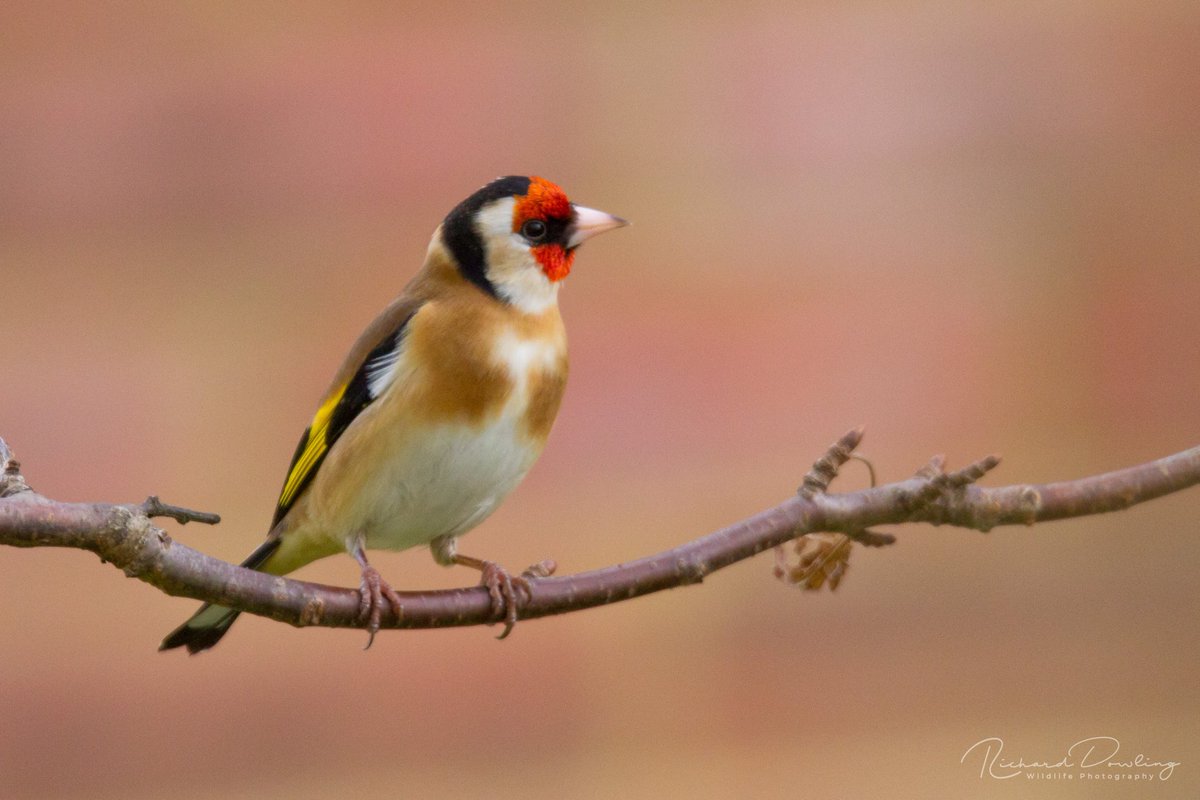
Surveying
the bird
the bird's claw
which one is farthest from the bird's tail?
the bird's claw

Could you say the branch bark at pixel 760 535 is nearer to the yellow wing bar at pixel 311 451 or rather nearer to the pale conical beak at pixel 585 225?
the yellow wing bar at pixel 311 451

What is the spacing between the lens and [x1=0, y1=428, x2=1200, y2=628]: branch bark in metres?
1.77

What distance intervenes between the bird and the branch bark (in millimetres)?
312

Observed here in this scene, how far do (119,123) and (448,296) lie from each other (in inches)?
128

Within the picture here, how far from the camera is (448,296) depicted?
8.45ft

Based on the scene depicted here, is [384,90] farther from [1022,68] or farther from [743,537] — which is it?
[743,537]

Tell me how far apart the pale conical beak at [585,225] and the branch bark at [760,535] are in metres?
0.69

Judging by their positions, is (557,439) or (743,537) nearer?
(743,537)

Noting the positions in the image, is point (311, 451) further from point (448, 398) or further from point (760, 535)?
point (760, 535)

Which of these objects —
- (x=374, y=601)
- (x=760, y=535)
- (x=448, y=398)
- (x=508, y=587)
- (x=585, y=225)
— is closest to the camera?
(x=760, y=535)

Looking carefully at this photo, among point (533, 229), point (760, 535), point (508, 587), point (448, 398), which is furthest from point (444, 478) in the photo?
point (760, 535)

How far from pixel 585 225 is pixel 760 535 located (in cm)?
79

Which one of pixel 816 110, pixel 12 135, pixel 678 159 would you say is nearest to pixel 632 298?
pixel 678 159

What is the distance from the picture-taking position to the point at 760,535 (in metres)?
2.00
